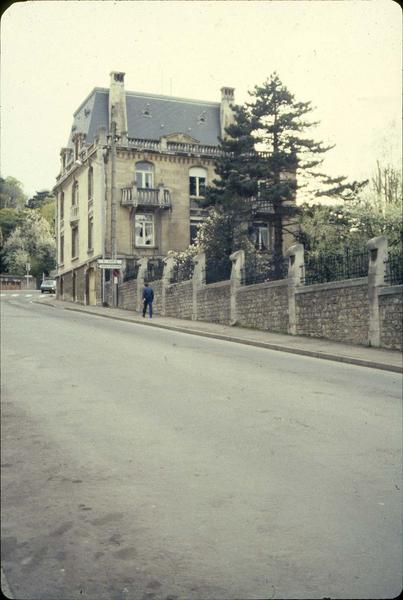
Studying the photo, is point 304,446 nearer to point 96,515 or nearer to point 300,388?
point 96,515

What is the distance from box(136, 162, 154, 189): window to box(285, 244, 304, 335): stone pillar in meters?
24.7

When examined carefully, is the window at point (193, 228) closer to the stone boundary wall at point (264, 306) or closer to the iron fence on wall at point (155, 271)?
the iron fence on wall at point (155, 271)

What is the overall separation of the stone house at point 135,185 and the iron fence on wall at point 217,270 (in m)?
11.8

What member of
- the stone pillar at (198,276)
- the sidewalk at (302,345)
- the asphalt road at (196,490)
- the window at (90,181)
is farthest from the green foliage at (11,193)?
the window at (90,181)

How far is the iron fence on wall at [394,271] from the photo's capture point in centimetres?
1780

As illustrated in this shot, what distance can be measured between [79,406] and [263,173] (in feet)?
93.7

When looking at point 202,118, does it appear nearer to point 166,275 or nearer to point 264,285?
point 166,275

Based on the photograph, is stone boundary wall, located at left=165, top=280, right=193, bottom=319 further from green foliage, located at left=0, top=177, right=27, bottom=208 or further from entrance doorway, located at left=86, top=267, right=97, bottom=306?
green foliage, located at left=0, top=177, right=27, bottom=208

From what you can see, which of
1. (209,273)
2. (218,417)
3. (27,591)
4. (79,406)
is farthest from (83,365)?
(209,273)

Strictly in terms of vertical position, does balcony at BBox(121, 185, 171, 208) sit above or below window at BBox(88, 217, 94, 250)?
above

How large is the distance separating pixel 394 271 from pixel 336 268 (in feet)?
9.74

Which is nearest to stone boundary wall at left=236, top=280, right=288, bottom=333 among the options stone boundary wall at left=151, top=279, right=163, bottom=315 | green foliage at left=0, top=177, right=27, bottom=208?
stone boundary wall at left=151, top=279, right=163, bottom=315

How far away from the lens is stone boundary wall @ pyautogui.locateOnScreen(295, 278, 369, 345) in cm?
1888

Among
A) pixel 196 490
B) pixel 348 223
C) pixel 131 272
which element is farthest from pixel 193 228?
pixel 196 490
